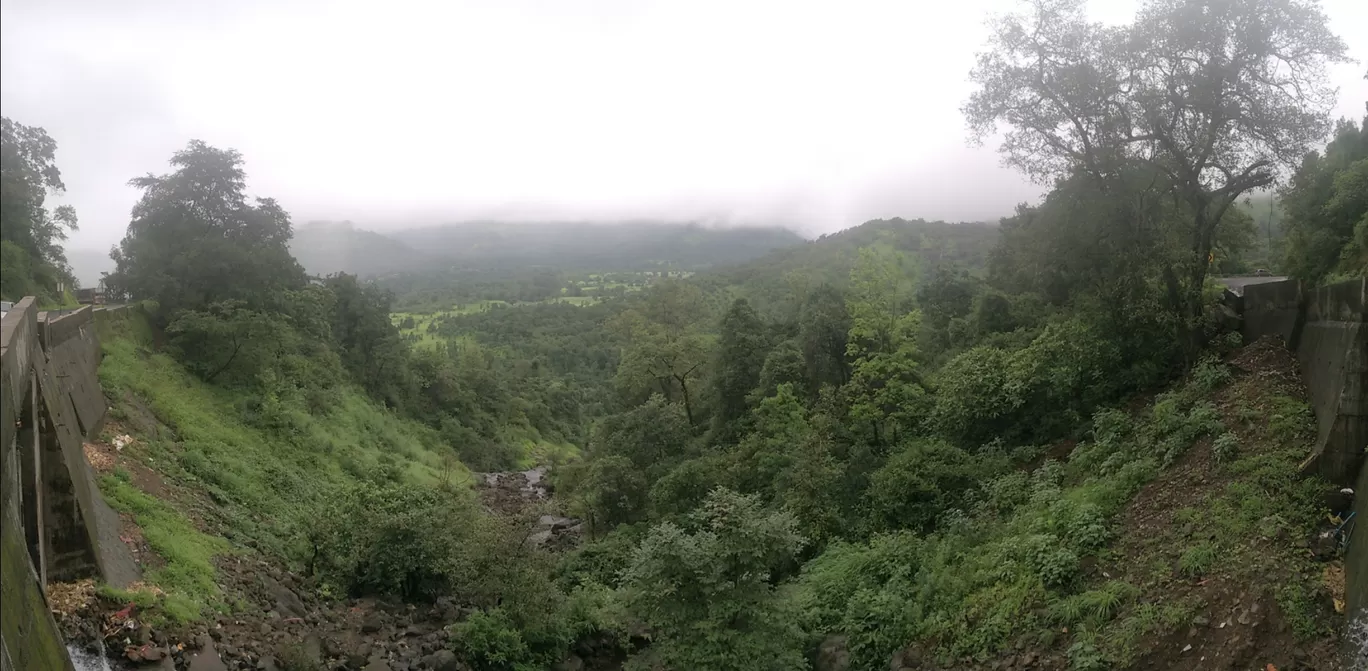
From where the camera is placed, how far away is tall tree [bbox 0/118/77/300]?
2366 centimetres

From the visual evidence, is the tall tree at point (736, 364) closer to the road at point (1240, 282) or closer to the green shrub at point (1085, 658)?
the road at point (1240, 282)

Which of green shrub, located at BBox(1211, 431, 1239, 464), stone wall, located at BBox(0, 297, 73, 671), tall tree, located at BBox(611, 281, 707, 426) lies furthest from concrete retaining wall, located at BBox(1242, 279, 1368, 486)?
tall tree, located at BBox(611, 281, 707, 426)

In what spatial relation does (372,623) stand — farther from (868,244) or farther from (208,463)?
(868,244)

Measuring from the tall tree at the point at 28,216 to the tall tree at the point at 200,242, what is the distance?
212 cm

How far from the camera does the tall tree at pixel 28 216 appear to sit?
931 inches

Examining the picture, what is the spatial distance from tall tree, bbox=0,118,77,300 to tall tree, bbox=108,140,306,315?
2123 millimetres

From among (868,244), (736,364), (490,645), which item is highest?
(868,244)

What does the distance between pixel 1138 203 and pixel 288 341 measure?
30.1m

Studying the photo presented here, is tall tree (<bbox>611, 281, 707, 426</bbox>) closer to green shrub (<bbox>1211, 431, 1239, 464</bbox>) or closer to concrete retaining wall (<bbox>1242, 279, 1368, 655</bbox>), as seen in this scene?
green shrub (<bbox>1211, 431, 1239, 464</bbox>)

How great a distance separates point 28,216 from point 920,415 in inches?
1241

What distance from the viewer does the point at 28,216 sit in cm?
2602

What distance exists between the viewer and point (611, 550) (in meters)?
23.4

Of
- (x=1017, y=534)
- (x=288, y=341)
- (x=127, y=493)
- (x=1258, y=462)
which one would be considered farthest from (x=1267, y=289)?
(x=288, y=341)

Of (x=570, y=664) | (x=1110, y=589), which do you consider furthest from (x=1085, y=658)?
(x=570, y=664)
